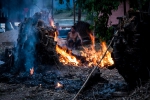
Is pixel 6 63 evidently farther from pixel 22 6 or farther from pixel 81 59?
pixel 22 6

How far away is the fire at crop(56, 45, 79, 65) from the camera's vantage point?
11.1 metres

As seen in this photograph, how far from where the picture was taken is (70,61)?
11.4m

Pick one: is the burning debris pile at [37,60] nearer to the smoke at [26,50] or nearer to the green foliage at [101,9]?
the smoke at [26,50]

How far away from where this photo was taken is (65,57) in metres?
11.3

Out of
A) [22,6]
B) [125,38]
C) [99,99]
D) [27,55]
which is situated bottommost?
[99,99]

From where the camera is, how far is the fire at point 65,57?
11.1 m

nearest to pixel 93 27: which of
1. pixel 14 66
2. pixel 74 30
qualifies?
pixel 14 66

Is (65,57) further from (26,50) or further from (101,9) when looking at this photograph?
(101,9)

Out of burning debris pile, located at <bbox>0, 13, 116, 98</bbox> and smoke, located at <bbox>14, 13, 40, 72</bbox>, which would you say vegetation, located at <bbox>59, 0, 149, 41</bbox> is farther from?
smoke, located at <bbox>14, 13, 40, 72</bbox>

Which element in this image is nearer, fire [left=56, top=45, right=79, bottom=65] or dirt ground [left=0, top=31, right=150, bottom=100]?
dirt ground [left=0, top=31, right=150, bottom=100]

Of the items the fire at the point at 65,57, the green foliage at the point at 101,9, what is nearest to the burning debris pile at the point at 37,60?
the fire at the point at 65,57

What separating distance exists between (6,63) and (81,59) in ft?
10.9

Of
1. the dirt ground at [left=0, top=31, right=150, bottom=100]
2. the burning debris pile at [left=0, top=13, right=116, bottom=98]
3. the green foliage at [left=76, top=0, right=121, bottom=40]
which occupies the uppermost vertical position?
the green foliage at [left=76, top=0, right=121, bottom=40]

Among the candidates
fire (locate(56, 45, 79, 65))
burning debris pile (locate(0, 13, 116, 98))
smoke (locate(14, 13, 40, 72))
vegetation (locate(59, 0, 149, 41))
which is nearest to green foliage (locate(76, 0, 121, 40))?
vegetation (locate(59, 0, 149, 41))
